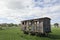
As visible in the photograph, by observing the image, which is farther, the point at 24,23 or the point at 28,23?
the point at 24,23

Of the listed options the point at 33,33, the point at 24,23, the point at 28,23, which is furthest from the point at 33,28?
the point at 24,23

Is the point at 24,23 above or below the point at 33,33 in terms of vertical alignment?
above

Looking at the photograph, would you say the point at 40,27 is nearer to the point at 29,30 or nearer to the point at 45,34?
the point at 45,34

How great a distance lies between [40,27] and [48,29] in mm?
2097

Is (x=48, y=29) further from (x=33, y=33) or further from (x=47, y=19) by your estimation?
(x=33, y=33)

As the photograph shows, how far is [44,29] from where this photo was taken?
99.0 feet

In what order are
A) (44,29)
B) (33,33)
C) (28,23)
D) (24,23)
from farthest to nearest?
(24,23)
(28,23)
(33,33)
(44,29)

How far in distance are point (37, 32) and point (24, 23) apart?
30.1 feet

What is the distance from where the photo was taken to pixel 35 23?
1310 inches

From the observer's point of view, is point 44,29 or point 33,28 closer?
point 44,29

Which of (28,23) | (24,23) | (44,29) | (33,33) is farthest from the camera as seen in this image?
(24,23)

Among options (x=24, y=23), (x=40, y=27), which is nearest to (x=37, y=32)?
(x=40, y=27)

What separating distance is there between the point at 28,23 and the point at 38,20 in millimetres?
5896

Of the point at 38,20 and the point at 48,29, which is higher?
the point at 38,20
